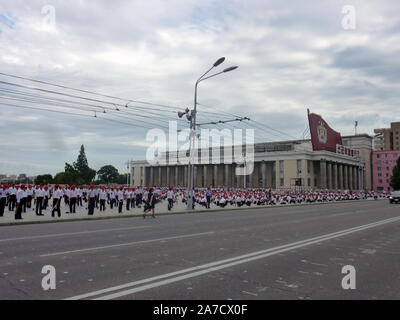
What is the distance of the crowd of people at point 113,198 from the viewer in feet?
59.7

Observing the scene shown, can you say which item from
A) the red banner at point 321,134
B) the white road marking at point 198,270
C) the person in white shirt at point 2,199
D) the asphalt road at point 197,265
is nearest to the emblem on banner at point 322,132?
the red banner at point 321,134

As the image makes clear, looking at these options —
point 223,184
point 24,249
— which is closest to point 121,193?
point 24,249

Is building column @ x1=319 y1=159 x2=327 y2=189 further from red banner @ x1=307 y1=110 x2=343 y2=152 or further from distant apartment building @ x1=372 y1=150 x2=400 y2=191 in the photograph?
distant apartment building @ x1=372 y1=150 x2=400 y2=191

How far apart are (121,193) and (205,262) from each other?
651 inches

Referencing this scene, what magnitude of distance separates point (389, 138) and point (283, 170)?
80210 millimetres

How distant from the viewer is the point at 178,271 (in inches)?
243

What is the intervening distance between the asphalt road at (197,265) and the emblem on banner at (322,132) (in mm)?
64508

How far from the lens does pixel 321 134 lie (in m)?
73.1

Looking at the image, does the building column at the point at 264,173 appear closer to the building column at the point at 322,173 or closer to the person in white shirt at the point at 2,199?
the building column at the point at 322,173

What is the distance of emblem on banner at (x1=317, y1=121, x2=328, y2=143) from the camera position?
72.2m

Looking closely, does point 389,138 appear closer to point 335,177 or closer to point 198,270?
point 335,177

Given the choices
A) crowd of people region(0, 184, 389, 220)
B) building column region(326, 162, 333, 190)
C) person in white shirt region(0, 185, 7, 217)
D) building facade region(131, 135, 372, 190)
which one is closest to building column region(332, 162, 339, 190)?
building facade region(131, 135, 372, 190)

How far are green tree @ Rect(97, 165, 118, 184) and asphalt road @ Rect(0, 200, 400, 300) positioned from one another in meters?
141

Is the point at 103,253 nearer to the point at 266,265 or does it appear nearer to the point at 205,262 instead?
the point at 205,262
